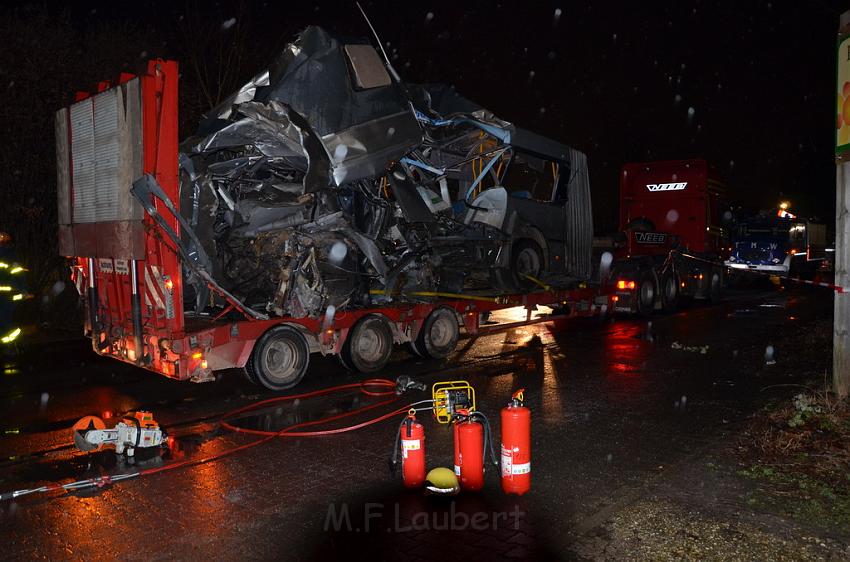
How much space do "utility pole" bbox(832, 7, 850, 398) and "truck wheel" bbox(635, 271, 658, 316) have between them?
30.9ft

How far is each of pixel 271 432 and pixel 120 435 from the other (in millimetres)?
1373

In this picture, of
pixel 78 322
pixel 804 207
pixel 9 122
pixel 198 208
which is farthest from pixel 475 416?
pixel 804 207

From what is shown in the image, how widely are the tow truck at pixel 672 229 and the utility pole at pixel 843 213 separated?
984 cm

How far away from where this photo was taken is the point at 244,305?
28.5 ft

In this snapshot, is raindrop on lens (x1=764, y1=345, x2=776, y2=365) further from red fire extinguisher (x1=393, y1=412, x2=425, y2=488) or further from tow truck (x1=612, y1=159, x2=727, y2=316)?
red fire extinguisher (x1=393, y1=412, x2=425, y2=488)

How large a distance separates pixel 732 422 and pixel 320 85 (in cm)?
626

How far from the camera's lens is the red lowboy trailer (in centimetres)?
727

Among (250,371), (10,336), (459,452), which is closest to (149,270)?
(250,371)

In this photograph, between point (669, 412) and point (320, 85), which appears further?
point (320, 85)

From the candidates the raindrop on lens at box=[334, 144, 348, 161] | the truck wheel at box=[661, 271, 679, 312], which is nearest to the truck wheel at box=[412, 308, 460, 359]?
the raindrop on lens at box=[334, 144, 348, 161]

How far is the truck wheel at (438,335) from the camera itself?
34.2ft

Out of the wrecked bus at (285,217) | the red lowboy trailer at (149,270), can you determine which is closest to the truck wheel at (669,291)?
the wrecked bus at (285,217)

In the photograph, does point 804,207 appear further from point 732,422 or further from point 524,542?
point 524,542

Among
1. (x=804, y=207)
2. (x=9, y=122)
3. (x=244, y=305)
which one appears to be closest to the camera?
(x=244, y=305)
